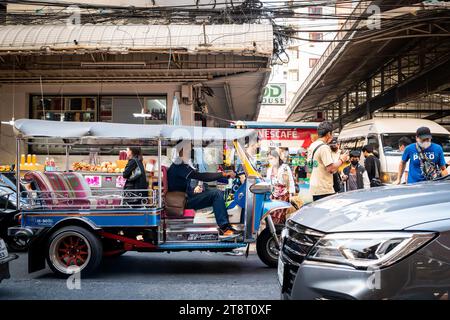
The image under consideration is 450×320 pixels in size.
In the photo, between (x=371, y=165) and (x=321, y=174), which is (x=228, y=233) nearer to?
(x=321, y=174)

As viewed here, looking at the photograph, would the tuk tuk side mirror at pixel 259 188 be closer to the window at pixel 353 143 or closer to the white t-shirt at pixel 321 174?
the white t-shirt at pixel 321 174

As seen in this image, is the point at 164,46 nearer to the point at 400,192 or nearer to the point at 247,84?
the point at 247,84

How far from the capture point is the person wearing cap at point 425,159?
7301mm

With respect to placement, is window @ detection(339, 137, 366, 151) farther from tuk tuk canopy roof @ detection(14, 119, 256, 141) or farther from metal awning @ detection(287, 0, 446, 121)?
tuk tuk canopy roof @ detection(14, 119, 256, 141)

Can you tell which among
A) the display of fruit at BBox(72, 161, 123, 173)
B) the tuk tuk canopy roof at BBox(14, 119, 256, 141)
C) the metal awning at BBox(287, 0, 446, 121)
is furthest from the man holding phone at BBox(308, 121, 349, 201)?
the display of fruit at BBox(72, 161, 123, 173)

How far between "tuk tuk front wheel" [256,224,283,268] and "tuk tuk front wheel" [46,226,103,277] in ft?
7.31

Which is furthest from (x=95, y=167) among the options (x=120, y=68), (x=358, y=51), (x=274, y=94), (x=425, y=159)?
(x=274, y=94)

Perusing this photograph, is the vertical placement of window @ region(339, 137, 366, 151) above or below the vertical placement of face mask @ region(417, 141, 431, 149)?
above

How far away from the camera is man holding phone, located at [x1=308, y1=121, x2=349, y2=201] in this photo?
6567 mm

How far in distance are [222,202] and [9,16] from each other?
434 inches

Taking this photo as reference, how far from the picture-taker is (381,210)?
3070 mm

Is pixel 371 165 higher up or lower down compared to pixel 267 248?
higher up

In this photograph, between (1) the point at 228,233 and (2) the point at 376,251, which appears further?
(1) the point at 228,233

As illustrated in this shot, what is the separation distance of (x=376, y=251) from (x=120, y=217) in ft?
14.0
